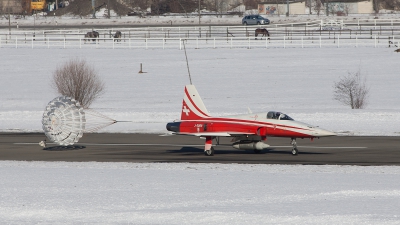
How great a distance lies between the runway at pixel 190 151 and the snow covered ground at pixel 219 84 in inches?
82.3

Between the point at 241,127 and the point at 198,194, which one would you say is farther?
the point at 241,127

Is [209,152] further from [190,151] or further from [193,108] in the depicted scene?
[193,108]

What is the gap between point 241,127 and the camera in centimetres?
2706

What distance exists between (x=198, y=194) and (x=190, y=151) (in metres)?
10.9

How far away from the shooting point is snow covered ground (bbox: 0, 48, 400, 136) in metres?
38.3

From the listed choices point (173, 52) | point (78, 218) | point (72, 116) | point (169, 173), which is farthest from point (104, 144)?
point (173, 52)

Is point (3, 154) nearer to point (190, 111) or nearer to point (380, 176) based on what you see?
point (190, 111)

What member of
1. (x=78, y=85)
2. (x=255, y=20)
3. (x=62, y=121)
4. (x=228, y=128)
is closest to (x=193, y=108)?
(x=228, y=128)

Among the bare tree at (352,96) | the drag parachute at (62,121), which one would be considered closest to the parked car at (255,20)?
the bare tree at (352,96)

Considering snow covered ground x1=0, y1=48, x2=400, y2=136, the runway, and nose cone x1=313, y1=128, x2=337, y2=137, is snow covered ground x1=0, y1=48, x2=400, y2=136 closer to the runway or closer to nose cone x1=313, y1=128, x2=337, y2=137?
the runway

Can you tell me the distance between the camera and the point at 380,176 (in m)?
20.8

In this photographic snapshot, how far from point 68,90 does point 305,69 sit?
21896mm

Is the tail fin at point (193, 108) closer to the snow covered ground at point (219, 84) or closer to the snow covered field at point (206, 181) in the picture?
the snow covered field at point (206, 181)

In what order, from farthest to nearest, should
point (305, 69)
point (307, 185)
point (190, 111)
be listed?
point (305, 69) → point (190, 111) → point (307, 185)
